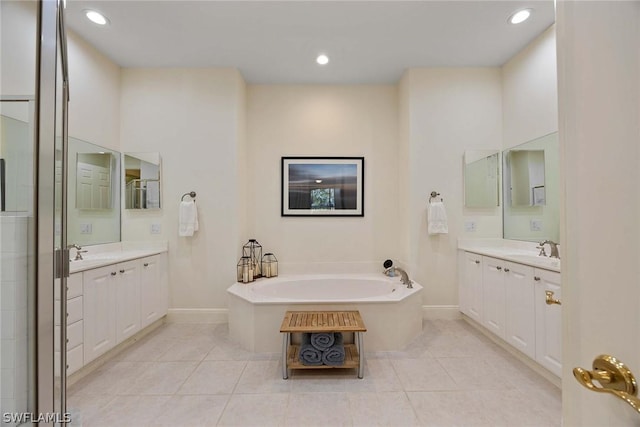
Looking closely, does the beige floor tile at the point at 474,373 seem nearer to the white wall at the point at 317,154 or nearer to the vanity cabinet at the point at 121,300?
the white wall at the point at 317,154

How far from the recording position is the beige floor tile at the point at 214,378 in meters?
1.91

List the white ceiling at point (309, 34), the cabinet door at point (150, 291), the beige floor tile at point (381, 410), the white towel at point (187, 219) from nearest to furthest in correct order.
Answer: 1. the beige floor tile at point (381, 410)
2. the white ceiling at point (309, 34)
3. the cabinet door at point (150, 291)
4. the white towel at point (187, 219)

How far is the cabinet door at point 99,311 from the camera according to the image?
6.67ft

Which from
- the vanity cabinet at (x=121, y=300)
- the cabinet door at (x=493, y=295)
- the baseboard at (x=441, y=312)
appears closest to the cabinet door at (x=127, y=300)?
the vanity cabinet at (x=121, y=300)

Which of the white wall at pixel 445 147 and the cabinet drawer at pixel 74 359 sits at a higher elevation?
the white wall at pixel 445 147

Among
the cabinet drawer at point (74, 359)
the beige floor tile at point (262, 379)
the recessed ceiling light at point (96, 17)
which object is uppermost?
the recessed ceiling light at point (96, 17)

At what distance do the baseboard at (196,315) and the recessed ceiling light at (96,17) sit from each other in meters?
2.84

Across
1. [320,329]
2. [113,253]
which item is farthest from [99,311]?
[320,329]

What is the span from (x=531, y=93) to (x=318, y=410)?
132 inches

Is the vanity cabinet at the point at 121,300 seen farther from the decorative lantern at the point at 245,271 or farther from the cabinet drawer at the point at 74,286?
the decorative lantern at the point at 245,271

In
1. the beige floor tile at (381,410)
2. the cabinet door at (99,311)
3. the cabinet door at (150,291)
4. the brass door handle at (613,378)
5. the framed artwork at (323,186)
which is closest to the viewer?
the brass door handle at (613,378)

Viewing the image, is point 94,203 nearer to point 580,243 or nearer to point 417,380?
point 417,380

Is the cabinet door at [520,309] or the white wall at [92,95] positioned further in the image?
the white wall at [92,95]

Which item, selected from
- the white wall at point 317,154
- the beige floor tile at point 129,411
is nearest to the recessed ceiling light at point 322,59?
the white wall at point 317,154
